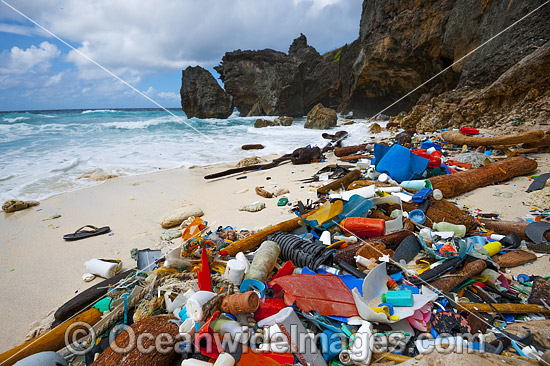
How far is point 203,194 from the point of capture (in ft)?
15.4

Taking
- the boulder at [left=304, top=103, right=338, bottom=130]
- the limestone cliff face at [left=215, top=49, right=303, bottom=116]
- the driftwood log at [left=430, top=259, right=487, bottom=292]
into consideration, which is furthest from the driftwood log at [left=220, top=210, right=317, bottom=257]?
the limestone cliff face at [left=215, top=49, right=303, bottom=116]

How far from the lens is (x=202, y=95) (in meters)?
29.5

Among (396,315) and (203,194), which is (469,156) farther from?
(203,194)

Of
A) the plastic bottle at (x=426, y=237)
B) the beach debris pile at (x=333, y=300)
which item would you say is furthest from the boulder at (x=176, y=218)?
A: the plastic bottle at (x=426, y=237)

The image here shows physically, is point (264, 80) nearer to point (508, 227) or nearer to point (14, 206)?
point (14, 206)

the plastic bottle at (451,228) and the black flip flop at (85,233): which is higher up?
the black flip flop at (85,233)

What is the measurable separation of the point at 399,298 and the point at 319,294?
506mm

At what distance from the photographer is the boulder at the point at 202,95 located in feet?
95.9

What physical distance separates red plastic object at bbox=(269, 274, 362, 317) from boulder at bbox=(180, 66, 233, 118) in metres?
30.5

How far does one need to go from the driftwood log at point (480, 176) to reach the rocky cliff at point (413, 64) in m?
2.99

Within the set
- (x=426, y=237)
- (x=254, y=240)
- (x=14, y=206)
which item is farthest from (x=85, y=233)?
(x=426, y=237)

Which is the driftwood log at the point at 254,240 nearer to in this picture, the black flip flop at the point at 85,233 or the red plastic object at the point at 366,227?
the red plastic object at the point at 366,227

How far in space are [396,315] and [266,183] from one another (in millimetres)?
3580

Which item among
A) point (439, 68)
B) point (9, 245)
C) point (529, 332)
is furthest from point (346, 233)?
point (439, 68)
